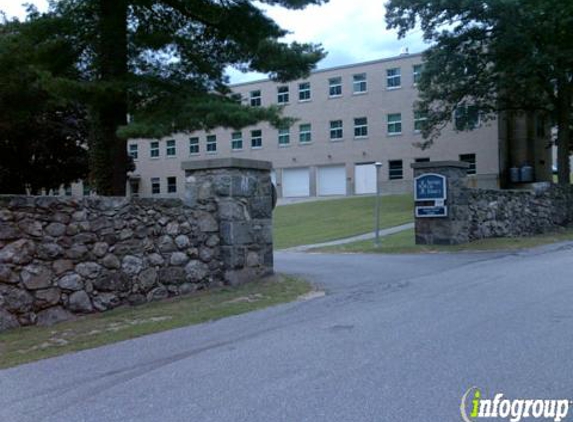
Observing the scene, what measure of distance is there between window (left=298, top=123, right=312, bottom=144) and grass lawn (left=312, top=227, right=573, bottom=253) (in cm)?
3290

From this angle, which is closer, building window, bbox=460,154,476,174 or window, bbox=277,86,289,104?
building window, bbox=460,154,476,174

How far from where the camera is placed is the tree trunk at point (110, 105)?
1462 centimetres

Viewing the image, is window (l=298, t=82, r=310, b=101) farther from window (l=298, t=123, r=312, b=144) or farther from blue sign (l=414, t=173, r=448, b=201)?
blue sign (l=414, t=173, r=448, b=201)

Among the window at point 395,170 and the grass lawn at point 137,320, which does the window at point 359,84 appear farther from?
the grass lawn at point 137,320

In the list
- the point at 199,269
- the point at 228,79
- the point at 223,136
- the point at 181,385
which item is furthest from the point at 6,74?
the point at 223,136

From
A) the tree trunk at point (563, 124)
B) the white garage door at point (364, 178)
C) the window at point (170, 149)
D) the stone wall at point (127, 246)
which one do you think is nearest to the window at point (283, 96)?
the white garage door at point (364, 178)

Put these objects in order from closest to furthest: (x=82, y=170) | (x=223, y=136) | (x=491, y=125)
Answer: (x=82, y=170), (x=491, y=125), (x=223, y=136)

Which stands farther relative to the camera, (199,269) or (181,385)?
(199,269)

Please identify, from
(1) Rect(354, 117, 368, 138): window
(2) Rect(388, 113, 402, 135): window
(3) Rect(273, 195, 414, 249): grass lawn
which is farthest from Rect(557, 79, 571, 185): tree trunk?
(1) Rect(354, 117, 368, 138): window

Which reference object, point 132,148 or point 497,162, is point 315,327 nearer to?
point 497,162

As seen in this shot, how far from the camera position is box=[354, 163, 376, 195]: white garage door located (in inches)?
2066

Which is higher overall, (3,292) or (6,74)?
(6,74)

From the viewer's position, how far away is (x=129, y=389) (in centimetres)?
566

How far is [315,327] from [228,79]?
32.6 ft
